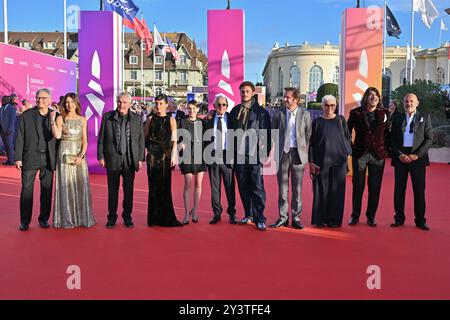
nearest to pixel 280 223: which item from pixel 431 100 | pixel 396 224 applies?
pixel 396 224

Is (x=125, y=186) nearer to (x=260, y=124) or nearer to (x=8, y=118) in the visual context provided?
(x=260, y=124)

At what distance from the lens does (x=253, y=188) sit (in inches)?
255

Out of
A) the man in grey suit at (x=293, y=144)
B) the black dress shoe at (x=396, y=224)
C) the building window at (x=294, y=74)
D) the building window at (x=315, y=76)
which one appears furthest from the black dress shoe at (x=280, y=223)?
the building window at (x=294, y=74)

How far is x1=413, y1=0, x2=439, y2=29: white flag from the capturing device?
23.4m

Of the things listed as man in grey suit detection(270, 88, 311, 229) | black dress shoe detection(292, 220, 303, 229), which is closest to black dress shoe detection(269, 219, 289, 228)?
man in grey suit detection(270, 88, 311, 229)

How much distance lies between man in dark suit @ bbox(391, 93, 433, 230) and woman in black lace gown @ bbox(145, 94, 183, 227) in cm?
292

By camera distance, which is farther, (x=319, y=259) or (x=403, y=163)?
(x=403, y=163)

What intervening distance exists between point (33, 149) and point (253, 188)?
2876 mm

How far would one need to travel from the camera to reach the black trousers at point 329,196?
645 cm

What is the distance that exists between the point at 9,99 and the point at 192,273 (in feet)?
35.6

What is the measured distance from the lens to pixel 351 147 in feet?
21.6

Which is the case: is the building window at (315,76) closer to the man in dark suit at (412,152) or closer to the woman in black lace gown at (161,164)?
the man in dark suit at (412,152)
